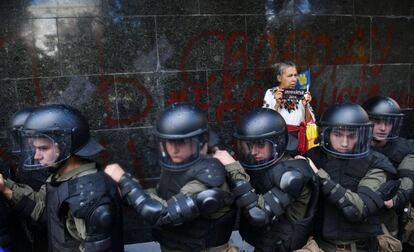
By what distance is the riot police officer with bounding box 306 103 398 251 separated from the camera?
9.89 ft

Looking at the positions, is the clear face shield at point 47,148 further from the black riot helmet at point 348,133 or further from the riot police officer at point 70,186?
the black riot helmet at point 348,133

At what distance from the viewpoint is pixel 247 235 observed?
3.21 meters

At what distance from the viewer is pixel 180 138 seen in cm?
271

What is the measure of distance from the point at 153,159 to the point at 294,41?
262cm

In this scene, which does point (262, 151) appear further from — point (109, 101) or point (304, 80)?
point (304, 80)

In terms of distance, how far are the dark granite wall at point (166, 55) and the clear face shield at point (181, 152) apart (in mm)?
2545

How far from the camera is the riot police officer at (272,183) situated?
2768mm

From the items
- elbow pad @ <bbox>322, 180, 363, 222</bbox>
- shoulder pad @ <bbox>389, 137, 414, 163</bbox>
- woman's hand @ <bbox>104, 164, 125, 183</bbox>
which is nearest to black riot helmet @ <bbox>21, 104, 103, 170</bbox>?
woman's hand @ <bbox>104, 164, 125, 183</bbox>

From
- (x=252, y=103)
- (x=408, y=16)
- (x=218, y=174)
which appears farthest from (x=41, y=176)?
(x=408, y=16)

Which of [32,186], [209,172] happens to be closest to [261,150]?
[209,172]

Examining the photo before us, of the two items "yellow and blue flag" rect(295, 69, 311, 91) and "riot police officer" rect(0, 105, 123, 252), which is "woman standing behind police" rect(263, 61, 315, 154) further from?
"riot police officer" rect(0, 105, 123, 252)

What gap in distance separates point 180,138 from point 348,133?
1.41 metres

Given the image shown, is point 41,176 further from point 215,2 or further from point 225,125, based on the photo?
point 215,2

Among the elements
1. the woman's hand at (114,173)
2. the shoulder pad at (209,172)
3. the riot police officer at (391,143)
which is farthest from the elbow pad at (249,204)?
the riot police officer at (391,143)
